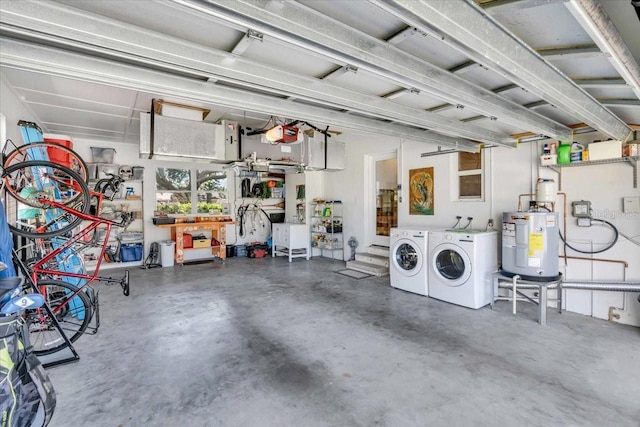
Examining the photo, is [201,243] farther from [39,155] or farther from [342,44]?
[342,44]

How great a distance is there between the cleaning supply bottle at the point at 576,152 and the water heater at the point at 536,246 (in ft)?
2.24

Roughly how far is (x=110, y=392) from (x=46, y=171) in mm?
2421

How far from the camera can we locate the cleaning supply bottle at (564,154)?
381 cm

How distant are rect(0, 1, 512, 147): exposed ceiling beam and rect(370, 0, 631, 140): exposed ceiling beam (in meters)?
0.70

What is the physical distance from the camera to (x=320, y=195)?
811 cm

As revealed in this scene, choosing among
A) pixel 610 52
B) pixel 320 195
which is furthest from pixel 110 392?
pixel 320 195

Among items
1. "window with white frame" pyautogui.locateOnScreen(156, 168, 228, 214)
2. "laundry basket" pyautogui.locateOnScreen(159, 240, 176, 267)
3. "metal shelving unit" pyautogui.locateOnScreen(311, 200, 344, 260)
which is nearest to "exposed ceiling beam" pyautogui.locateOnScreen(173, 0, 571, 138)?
"metal shelving unit" pyautogui.locateOnScreen(311, 200, 344, 260)

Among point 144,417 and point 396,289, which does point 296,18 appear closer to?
point 144,417

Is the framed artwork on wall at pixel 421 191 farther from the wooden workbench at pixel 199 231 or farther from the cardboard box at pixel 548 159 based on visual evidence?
the wooden workbench at pixel 199 231

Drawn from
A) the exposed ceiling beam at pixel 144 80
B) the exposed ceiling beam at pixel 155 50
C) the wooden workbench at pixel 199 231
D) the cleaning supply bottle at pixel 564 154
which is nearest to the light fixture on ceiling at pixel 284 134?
the exposed ceiling beam at pixel 144 80

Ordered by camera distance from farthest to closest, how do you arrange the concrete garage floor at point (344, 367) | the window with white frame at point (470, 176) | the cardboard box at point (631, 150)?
1. the window with white frame at point (470, 176)
2. the cardboard box at point (631, 150)
3. the concrete garage floor at point (344, 367)

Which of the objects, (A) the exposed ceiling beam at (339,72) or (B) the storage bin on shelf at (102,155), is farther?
(B) the storage bin on shelf at (102,155)

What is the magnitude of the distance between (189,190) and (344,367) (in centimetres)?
658

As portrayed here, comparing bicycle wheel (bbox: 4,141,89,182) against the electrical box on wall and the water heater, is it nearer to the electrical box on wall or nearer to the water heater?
the water heater
